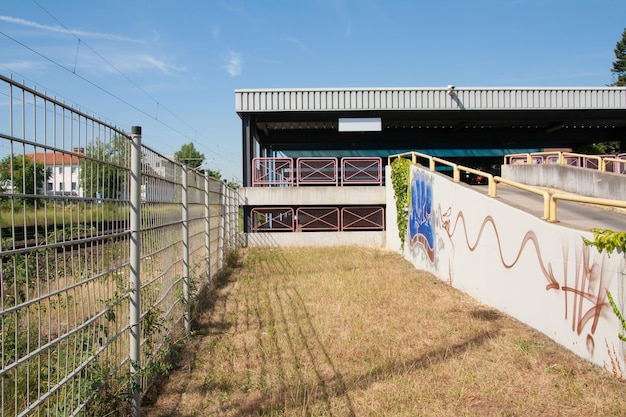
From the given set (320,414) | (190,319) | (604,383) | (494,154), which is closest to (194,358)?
(190,319)

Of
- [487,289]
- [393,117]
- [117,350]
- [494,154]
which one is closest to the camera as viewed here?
[117,350]

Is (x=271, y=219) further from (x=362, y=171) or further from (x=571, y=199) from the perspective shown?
(x=571, y=199)

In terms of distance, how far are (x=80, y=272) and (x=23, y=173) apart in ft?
2.82

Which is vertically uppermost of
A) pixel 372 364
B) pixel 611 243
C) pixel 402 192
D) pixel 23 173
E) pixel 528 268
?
pixel 402 192

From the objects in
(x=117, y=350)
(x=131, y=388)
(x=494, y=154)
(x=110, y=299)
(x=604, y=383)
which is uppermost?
(x=494, y=154)

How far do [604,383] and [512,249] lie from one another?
2874 millimetres

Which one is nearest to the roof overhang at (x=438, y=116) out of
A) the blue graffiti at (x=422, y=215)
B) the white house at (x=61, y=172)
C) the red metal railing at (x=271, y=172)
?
the red metal railing at (x=271, y=172)

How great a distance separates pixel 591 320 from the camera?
520cm

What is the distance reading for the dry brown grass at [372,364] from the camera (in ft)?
13.7

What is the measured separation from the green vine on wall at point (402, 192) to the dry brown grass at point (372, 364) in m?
5.59

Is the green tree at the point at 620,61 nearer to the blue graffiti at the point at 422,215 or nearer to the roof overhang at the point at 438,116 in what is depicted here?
the roof overhang at the point at 438,116

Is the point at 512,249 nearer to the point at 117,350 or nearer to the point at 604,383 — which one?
the point at 604,383

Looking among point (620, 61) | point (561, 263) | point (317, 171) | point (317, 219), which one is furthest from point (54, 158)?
point (620, 61)

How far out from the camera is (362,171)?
61.0 ft
